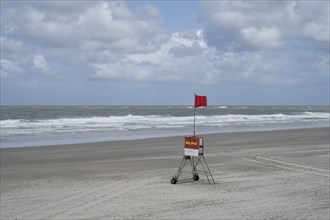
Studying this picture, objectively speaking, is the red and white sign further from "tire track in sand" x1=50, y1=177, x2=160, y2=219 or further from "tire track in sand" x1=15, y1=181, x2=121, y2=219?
"tire track in sand" x1=15, y1=181, x2=121, y2=219

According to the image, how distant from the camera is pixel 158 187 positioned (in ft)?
29.5

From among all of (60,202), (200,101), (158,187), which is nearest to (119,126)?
(200,101)

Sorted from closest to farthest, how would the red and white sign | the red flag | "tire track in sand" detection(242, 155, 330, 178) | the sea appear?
the red flag, the red and white sign, "tire track in sand" detection(242, 155, 330, 178), the sea

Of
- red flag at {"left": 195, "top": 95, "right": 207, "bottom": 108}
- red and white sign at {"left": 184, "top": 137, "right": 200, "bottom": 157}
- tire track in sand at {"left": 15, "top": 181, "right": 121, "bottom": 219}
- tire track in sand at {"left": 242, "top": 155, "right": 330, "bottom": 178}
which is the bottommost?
tire track in sand at {"left": 15, "top": 181, "right": 121, "bottom": 219}

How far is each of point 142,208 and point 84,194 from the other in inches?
68.1

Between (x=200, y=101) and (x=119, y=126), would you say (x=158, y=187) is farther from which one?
(x=119, y=126)

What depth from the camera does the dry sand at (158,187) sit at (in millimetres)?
6996

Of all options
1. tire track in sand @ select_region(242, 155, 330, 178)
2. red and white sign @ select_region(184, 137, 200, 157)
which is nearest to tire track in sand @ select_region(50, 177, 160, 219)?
red and white sign @ select_region(184, 137, 200, 157)

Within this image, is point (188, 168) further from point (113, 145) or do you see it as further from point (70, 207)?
point (113, 145)

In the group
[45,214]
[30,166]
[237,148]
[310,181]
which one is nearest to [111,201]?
[45,214]

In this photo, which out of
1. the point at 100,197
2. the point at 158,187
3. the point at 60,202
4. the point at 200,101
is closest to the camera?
the point at 60,202

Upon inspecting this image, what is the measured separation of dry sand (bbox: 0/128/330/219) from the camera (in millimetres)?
6996

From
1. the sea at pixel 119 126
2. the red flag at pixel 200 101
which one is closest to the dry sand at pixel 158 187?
the red flag at pixel 200 101

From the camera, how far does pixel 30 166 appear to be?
12.7 m
